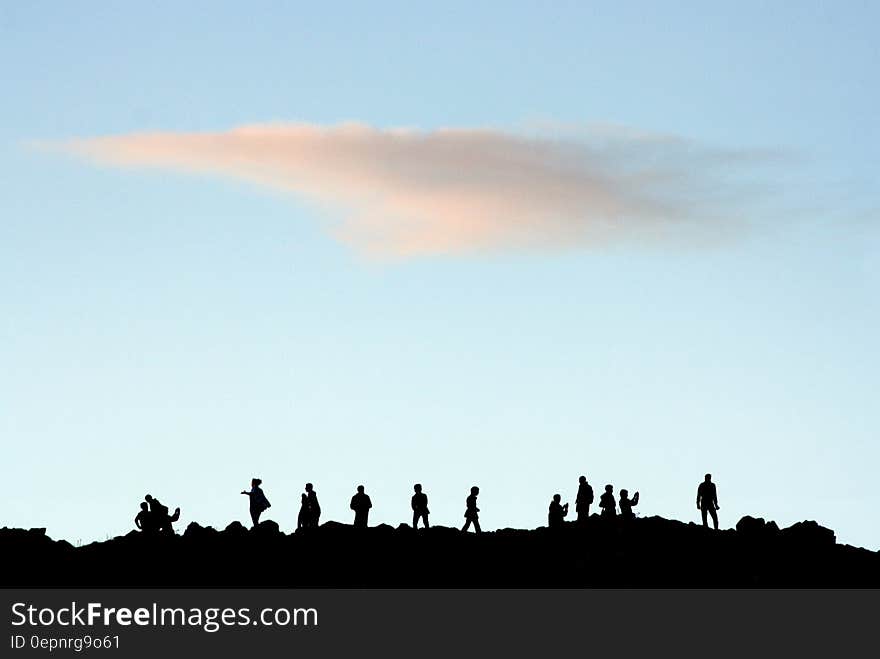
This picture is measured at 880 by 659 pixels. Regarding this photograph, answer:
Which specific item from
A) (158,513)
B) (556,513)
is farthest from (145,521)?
(556,513)

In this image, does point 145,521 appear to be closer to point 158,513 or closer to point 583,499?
point 158,513

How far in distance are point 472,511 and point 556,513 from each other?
8.68 feet

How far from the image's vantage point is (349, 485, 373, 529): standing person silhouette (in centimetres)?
7319

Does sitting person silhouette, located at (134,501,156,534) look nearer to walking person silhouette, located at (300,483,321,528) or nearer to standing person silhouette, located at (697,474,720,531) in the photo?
walking person silhouette, located at (300,483,321,528)

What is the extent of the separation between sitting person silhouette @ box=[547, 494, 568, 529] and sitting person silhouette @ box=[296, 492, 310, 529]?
7.52 metres

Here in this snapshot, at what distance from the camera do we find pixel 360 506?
73.2m

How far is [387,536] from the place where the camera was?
73438 mm

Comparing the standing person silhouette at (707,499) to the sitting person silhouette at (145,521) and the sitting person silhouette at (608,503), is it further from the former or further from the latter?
the sitting person silhouette at (145,521)

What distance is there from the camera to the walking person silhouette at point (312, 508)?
73.7m

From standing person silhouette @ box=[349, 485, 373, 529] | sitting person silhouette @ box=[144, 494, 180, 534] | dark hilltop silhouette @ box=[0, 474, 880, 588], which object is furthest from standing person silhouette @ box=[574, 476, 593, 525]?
sitting person silhouette @ box=[144, 494, 180, 534]

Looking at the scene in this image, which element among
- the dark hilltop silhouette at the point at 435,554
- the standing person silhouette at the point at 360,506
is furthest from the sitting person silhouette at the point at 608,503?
the standing person silhouette at the point at 360,506
